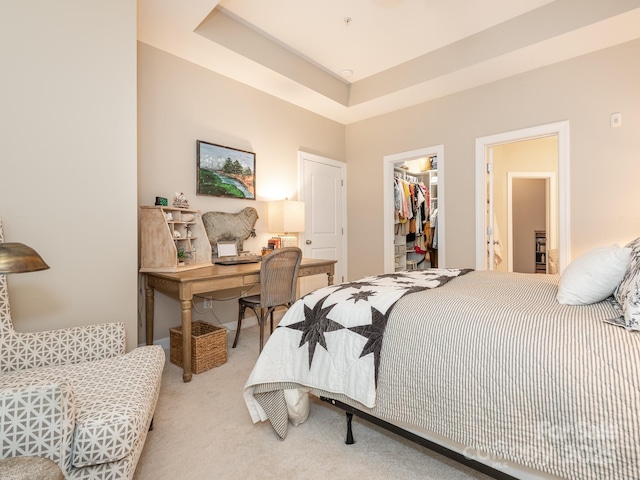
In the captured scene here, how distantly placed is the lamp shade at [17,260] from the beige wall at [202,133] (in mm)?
1889

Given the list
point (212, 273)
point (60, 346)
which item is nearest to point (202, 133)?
point (212, 273)

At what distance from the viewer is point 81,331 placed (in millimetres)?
1657

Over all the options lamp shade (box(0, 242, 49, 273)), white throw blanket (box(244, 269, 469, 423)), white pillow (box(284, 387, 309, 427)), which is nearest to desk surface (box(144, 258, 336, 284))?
white throw blanket (box(244, 269, 469, 423))

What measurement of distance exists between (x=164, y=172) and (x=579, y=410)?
10.2 ft


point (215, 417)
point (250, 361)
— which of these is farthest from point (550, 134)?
point (215, 417)

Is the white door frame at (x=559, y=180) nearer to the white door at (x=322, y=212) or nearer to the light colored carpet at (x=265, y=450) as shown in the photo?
the white door at (x=322, y=212)

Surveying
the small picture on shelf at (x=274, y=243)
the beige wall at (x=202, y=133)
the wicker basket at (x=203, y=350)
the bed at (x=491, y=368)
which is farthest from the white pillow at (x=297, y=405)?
the small picture on shelf at (x=274, y=243)

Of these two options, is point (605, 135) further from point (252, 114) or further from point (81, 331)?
point (81, 331)

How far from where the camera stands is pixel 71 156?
1901mm

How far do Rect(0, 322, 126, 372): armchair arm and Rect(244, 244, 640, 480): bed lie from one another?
2.53ft

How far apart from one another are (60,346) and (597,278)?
8.01ft

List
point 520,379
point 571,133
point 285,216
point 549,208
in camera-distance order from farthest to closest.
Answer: point 549,208, point 285,216, point 571,133, point 520,379

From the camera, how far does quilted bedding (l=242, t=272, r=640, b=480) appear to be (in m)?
0.92

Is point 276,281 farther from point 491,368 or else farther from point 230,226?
point 491,368
